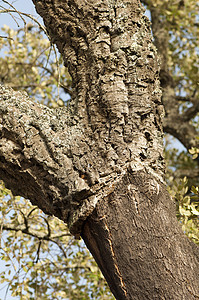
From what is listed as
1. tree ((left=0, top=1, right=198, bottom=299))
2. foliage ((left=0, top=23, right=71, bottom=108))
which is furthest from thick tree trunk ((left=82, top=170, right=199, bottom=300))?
foliage ((left=0, top=23, right=71, bottom=108))

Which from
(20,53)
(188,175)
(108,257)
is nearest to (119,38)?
(108,257)

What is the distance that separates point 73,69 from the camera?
221 cm

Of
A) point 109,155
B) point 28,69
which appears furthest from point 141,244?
point 28,69

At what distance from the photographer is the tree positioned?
1742mm

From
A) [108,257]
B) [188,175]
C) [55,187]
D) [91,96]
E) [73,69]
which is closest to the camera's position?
[108,257]

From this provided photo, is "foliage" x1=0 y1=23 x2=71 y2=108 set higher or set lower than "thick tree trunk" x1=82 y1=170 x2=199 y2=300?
higher

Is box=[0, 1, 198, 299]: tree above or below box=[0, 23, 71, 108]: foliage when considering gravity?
below

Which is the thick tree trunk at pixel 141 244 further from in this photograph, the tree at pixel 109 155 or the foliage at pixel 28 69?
the foliage at pixel 28 69

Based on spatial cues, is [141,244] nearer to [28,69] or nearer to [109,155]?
[109,155]

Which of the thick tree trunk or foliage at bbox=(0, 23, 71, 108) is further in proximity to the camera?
foliage at bbox=(0, 23, 71, 108)

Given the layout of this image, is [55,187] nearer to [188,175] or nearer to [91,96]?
[91,96]

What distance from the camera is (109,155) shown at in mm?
1887

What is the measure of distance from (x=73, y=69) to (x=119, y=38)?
0.34m

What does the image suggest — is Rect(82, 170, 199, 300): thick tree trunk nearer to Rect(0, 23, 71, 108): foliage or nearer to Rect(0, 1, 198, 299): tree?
Rect(0, 1, 198, 299): tree
